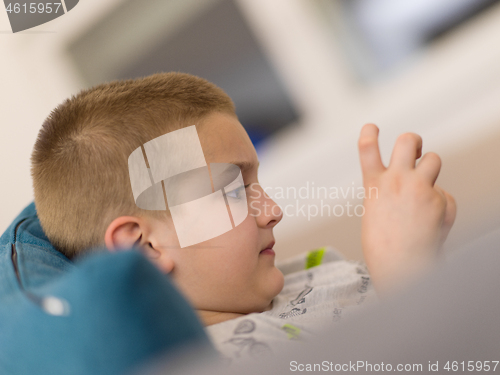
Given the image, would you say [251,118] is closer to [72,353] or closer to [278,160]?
[278,160]

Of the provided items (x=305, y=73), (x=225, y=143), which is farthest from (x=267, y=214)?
(x=305, y=73)

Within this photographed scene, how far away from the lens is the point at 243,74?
60 cm

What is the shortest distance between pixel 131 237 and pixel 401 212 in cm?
21

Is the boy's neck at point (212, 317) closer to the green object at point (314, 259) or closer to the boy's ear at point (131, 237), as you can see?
the boy's ear at point (131, 237)

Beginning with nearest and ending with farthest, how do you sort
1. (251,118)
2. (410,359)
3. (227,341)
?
(410,359) → (227,341) → (251,118)

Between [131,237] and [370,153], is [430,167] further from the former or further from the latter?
[131,237]

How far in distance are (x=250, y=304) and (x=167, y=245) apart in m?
0.10

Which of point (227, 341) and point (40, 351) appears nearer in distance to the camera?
point (40, 351)

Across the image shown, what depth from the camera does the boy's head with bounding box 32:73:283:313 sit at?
31cm

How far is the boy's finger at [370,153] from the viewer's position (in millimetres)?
298

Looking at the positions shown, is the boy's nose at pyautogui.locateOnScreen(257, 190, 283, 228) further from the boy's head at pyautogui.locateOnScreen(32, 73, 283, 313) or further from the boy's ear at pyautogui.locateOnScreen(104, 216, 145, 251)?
the boy's ear at pyautogui.locateOnScreen(104, 216, 145, 251)

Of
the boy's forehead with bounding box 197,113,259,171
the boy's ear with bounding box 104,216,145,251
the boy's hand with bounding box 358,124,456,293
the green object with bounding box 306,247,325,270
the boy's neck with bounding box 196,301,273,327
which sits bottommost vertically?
the green object with bounding box 306,247,325,270

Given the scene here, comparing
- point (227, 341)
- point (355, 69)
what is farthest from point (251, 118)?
point (227, 341)

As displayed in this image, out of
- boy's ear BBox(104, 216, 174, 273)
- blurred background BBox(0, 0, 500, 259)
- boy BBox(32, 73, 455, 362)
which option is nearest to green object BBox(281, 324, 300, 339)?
boy BBox(32, 73, 455, 362)
